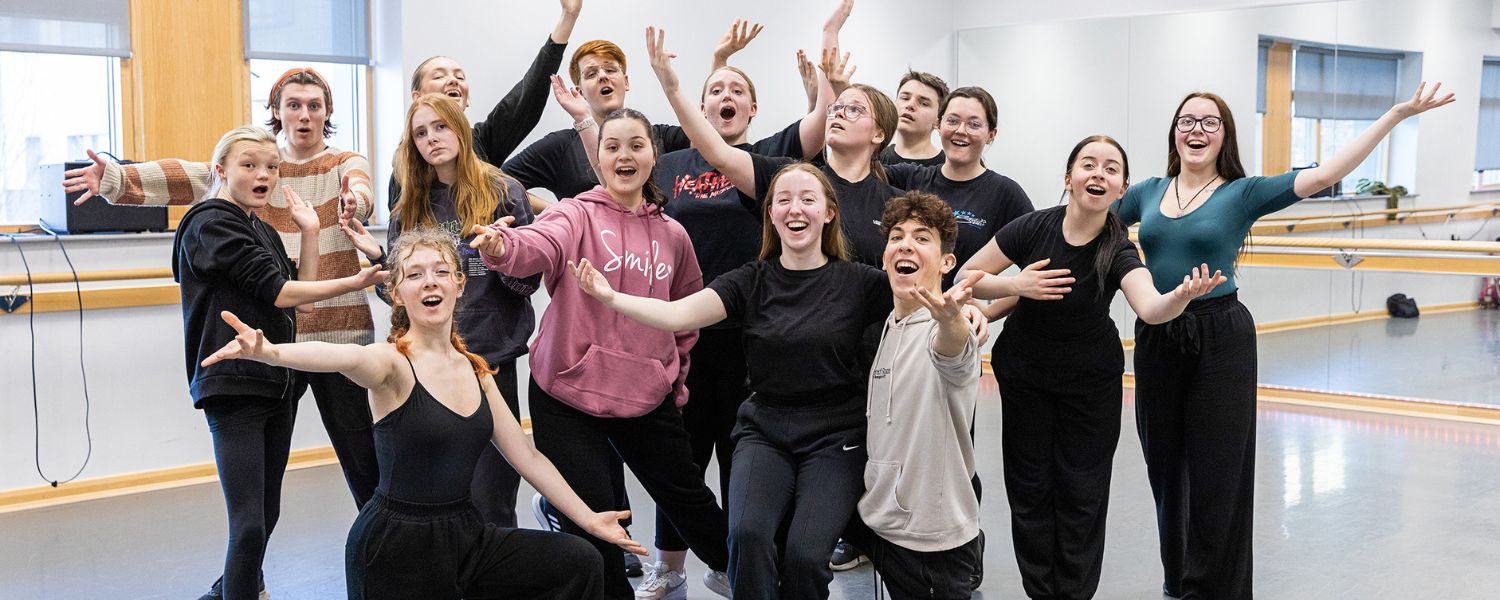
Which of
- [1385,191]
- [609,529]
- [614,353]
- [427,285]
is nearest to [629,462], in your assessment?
[614,353]

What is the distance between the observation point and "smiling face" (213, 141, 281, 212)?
9.86ft

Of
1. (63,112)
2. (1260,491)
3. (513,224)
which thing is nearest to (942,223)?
(513,224)

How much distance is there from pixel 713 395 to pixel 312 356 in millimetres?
1405

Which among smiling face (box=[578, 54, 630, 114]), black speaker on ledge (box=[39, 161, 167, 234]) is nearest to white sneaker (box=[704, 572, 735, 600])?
smiling face (box=[578, 54, 630, 114])

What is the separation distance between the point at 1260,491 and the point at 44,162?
4906mm

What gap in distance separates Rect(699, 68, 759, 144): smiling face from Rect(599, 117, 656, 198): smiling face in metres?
0.61

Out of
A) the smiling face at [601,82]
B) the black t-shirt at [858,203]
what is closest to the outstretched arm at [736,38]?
the smiling face at [601,82]

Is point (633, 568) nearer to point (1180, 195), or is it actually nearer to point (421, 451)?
point (421, 451)

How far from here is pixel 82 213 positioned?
15.3 feet

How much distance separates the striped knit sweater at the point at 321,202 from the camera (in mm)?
3316

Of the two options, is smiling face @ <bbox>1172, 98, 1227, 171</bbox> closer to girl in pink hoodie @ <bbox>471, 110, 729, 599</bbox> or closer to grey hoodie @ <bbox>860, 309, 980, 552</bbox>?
grey hoodie @ <bbox>860, 309, 980, 552</bbox>

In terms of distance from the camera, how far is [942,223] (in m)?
2.96

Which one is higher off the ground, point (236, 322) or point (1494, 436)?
point (236, 322)

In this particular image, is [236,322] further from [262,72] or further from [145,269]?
[262,72]
